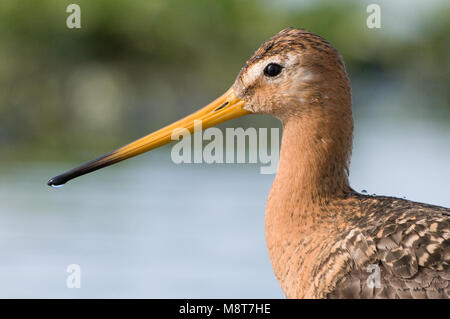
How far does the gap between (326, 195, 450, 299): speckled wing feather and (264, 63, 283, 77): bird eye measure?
68 centimetres

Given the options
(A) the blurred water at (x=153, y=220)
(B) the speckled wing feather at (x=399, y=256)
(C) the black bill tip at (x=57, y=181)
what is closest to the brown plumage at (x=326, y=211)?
(B) the speckled wing feather at (x=399, y=256)

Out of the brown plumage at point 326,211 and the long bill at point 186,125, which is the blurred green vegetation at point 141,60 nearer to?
the long bill at point 186,125

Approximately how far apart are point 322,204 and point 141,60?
10711 millimetres

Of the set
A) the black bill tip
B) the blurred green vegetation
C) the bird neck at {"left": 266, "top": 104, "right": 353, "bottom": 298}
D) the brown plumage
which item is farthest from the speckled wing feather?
the blurred green vegetation

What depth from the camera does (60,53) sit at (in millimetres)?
12273

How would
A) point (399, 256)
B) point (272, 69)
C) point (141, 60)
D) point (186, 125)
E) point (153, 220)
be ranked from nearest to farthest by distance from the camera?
1. point (399, 256)
2. point (272, 69)
3. point (186, 125)
4. point (153, 220)
5. point (141, 60)

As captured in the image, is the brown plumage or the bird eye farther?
the bird eye

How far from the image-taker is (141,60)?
13391 millimetres

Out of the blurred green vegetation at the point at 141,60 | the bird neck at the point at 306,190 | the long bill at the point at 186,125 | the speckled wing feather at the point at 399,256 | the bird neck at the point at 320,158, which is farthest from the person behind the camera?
the blurred green vegetation at the point at 141,60

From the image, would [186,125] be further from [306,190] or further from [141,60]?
[141,60]

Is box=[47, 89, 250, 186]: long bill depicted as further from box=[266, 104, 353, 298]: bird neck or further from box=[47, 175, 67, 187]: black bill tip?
box=[266, 104, 353, 298]: bird neck

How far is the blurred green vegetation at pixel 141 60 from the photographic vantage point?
10875 millimetres

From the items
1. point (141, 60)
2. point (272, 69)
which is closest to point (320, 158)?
point (272, 69)

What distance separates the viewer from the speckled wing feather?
2.55m
